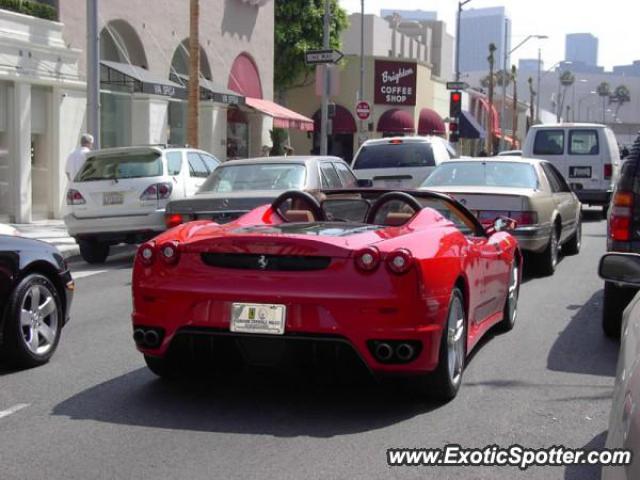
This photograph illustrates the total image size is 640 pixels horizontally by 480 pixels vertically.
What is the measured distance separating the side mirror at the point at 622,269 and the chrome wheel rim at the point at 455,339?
1957 millimetres

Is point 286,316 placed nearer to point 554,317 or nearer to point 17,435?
point 17,435

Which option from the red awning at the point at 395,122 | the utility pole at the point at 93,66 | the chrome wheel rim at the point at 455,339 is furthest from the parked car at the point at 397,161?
the red awning at the point at 395,122

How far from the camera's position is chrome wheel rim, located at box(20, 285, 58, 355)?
6.74 metres

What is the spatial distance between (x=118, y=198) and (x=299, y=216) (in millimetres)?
7375

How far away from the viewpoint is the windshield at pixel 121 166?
1402 cm

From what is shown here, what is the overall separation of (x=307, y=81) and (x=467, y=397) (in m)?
41.2

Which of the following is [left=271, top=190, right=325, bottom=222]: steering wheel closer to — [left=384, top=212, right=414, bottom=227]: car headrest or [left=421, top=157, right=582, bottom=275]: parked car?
[left=384, top=212, right=414, bottom=227]: car headrest

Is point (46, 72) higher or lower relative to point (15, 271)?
higher

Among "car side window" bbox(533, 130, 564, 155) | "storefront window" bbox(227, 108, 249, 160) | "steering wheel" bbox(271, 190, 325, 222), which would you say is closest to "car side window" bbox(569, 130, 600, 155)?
"car side window" bbox(533, 130, 564, 155)

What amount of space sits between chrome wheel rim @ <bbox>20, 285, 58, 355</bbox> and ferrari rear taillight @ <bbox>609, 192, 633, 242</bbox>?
4.58 metres

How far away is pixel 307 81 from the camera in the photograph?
46.2 metres

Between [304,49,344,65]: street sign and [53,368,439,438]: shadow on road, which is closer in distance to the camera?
[53,368,439,438]: shadow on road

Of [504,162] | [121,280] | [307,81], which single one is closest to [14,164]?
[121,280]

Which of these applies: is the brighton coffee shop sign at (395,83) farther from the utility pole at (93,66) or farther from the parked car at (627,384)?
the parked car at (627,384)
